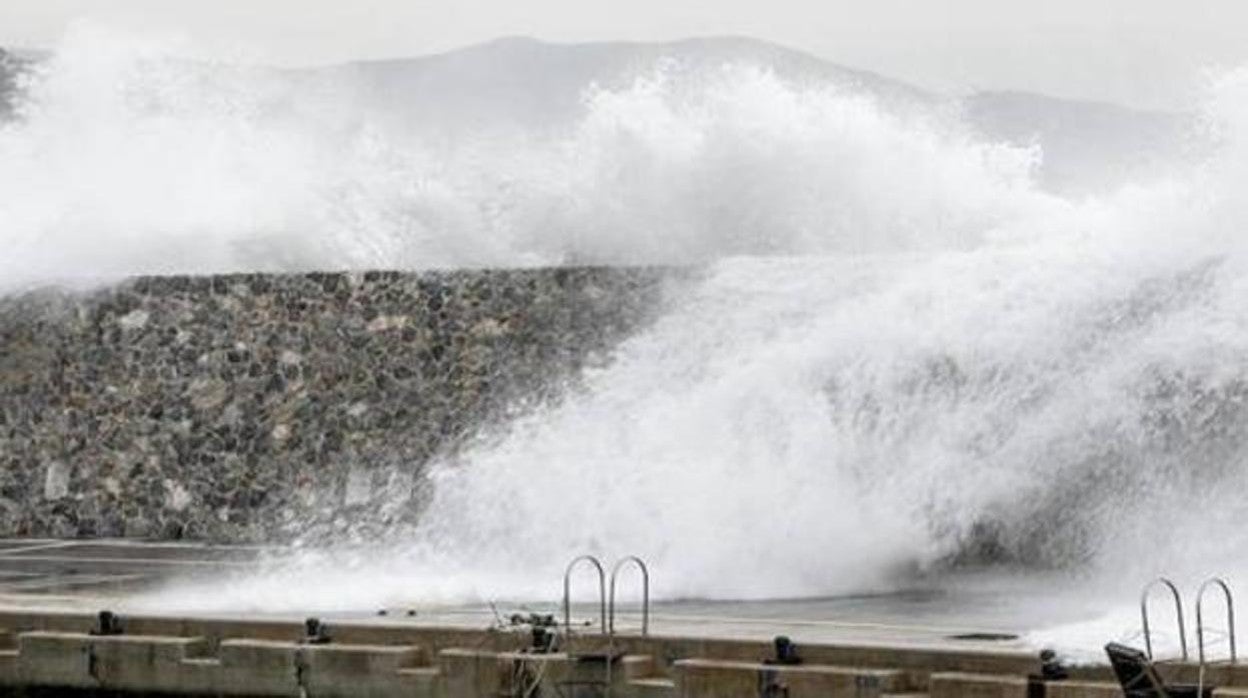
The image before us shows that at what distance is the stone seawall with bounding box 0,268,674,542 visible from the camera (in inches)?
780

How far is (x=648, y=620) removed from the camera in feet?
43.0

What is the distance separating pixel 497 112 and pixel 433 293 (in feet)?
28.6

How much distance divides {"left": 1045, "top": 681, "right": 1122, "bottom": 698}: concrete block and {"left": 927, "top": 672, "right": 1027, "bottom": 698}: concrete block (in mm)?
108

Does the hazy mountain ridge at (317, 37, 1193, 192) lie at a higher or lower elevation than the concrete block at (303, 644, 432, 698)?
higher

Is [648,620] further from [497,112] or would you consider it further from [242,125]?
[497,112]

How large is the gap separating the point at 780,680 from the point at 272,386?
10.3 metres

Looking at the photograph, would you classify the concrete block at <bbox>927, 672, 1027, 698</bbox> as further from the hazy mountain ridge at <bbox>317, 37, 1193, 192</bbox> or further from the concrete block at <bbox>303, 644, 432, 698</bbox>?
the hazy mountain ridge at <bbox>317, 37, 1193, 192</bbox>

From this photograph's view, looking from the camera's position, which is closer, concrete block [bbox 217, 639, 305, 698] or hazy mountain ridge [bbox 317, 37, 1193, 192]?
concrete block [bbox 217, 639, 305, 698]

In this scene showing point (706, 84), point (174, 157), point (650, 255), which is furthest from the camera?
point (174, 157)

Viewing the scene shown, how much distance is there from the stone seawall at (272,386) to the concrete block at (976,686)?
29.5ft

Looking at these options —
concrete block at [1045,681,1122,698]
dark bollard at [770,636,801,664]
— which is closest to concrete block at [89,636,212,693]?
dark bollard at [770,636,801,664]

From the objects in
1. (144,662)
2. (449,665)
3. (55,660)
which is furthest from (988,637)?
(55,660)

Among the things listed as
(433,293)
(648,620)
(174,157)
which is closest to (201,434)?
(433,293)

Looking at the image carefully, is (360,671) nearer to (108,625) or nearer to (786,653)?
(108,625)
